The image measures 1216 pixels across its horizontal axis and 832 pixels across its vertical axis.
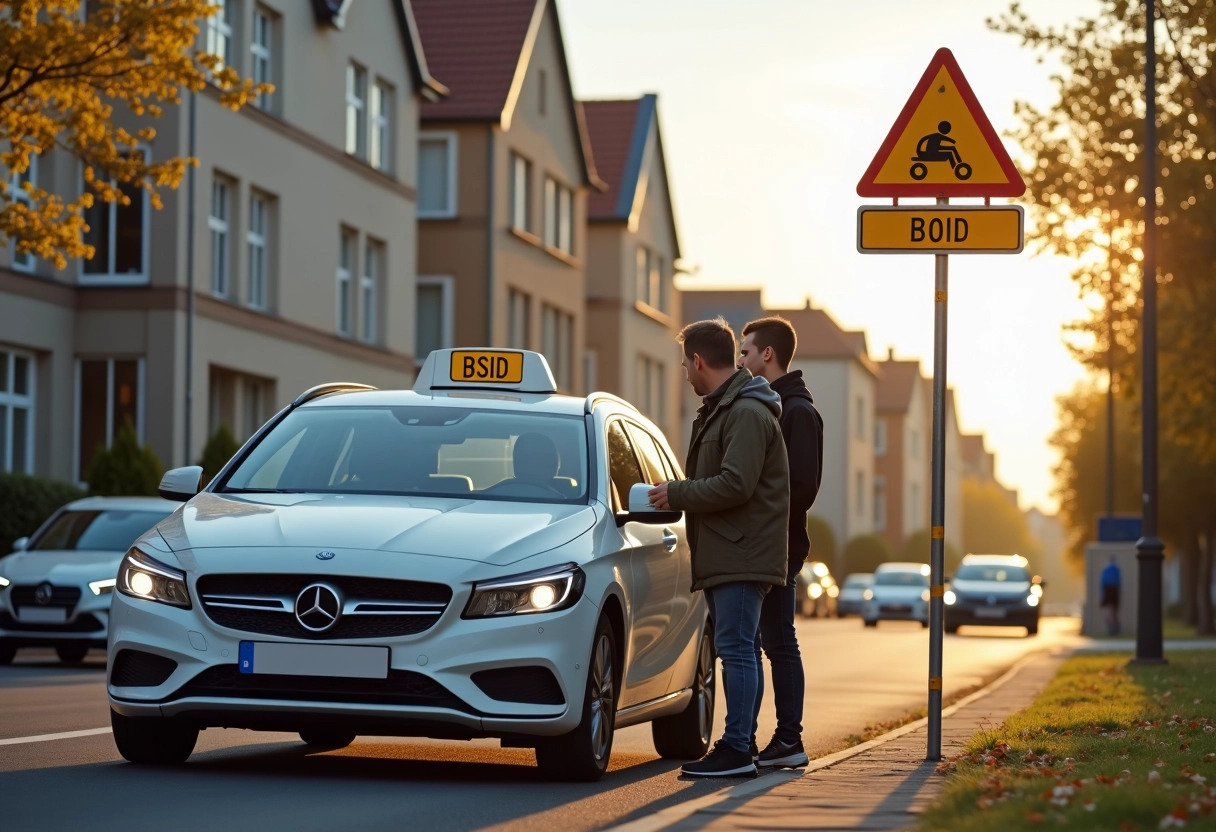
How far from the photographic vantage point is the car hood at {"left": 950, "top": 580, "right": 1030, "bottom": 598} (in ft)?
140

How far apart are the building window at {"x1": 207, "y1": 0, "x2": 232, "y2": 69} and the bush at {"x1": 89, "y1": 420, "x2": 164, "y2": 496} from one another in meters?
6.87

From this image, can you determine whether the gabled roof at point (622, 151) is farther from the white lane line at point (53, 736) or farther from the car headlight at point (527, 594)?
the car headlight at point (527, 594)

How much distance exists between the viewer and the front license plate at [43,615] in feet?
63.7

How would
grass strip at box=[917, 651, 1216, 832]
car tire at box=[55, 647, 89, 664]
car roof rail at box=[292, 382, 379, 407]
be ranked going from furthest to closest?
car tire at box=[55, 647, 89, 664] < car roof rail at box=[292, 382, 379, 407] < grass strip at box=[917, 651, 1216, 832]

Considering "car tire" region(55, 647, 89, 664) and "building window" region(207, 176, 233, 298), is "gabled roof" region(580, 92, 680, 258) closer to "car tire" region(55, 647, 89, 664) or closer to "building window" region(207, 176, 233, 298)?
"building window" region(207, 176, 233, 298)

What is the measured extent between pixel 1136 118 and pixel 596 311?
30882mm

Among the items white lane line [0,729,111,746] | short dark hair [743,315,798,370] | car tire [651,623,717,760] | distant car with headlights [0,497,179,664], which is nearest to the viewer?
short dark hair [743,315,798,370]

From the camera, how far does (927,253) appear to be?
1005 cm

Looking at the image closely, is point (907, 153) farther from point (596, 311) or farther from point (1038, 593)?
point (596, 311)

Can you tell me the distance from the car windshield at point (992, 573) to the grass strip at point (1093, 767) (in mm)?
26866

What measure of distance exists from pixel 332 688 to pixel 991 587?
3550cm

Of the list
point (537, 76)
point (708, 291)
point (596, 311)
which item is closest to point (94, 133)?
point (537, 76)

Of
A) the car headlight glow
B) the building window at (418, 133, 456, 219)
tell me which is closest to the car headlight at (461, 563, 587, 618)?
the car headlight glow

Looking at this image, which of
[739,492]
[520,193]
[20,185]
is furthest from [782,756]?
[520,193]
